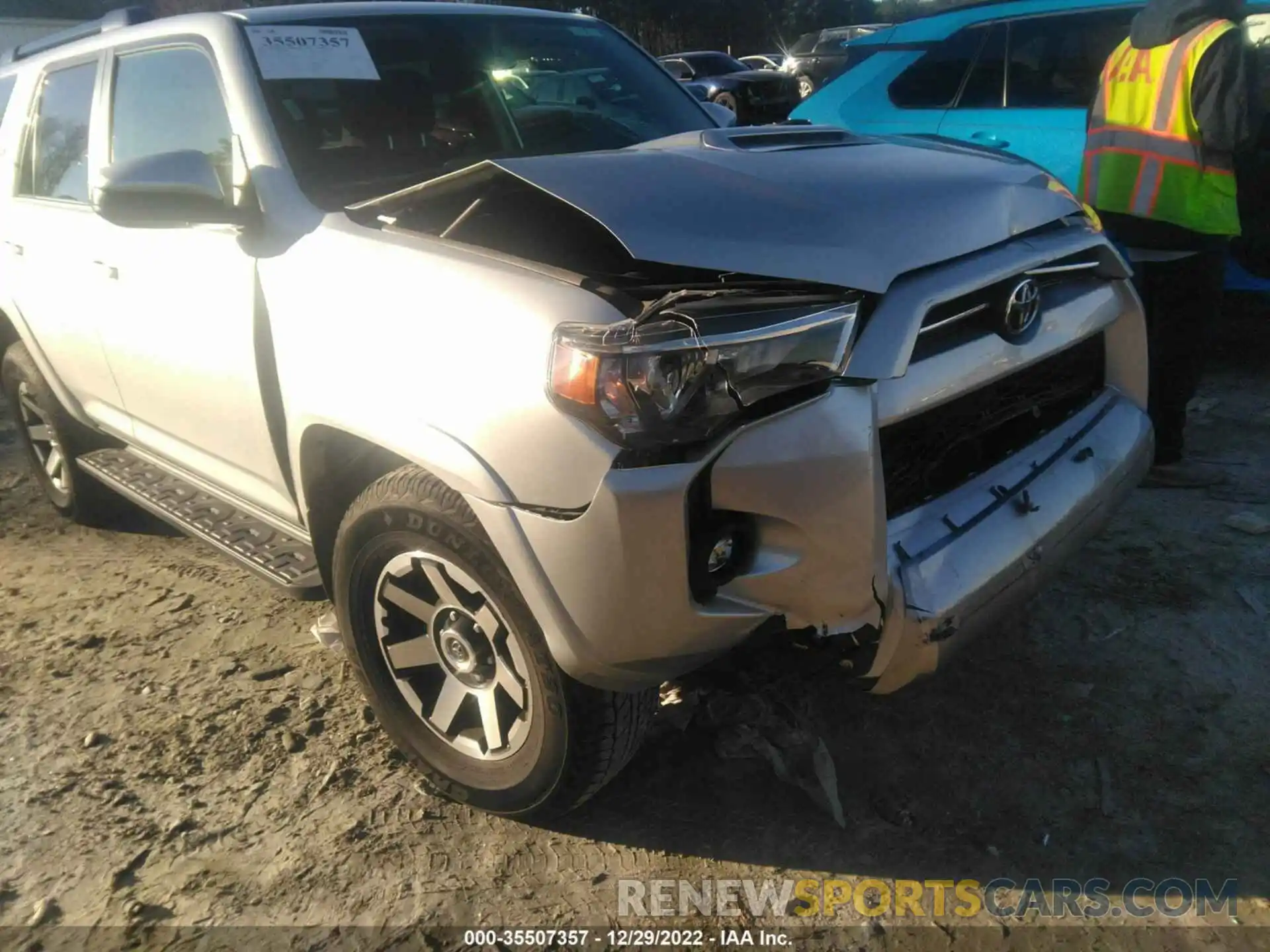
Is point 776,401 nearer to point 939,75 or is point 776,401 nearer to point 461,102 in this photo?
point 461,102

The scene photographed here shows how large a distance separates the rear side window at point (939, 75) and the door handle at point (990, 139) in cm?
31

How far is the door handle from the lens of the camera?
4941 mm

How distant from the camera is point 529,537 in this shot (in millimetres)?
1885

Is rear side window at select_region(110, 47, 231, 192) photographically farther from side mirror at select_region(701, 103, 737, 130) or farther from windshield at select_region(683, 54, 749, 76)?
windshield at select_region(683, 54, 749, 76)

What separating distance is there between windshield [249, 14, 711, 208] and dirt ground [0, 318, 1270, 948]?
152 cm

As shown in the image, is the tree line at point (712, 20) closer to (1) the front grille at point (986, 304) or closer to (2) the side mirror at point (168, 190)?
(2) the side mirror at point (168, 190)

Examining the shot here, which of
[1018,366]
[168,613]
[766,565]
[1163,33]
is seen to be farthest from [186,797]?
[1163,33]

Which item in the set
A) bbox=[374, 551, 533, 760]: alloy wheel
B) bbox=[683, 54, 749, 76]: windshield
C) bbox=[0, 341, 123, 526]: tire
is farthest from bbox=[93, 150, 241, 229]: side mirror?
bbox=[683, 54, 749, 76]: windshield

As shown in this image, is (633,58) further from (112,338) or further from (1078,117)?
(1078,117)

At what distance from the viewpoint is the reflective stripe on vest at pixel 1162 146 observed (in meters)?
3.61

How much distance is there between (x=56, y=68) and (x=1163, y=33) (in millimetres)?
4053

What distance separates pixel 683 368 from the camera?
1.77 meters

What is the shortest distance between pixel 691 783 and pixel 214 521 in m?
1.73

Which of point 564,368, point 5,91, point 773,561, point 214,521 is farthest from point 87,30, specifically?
point 773,561
